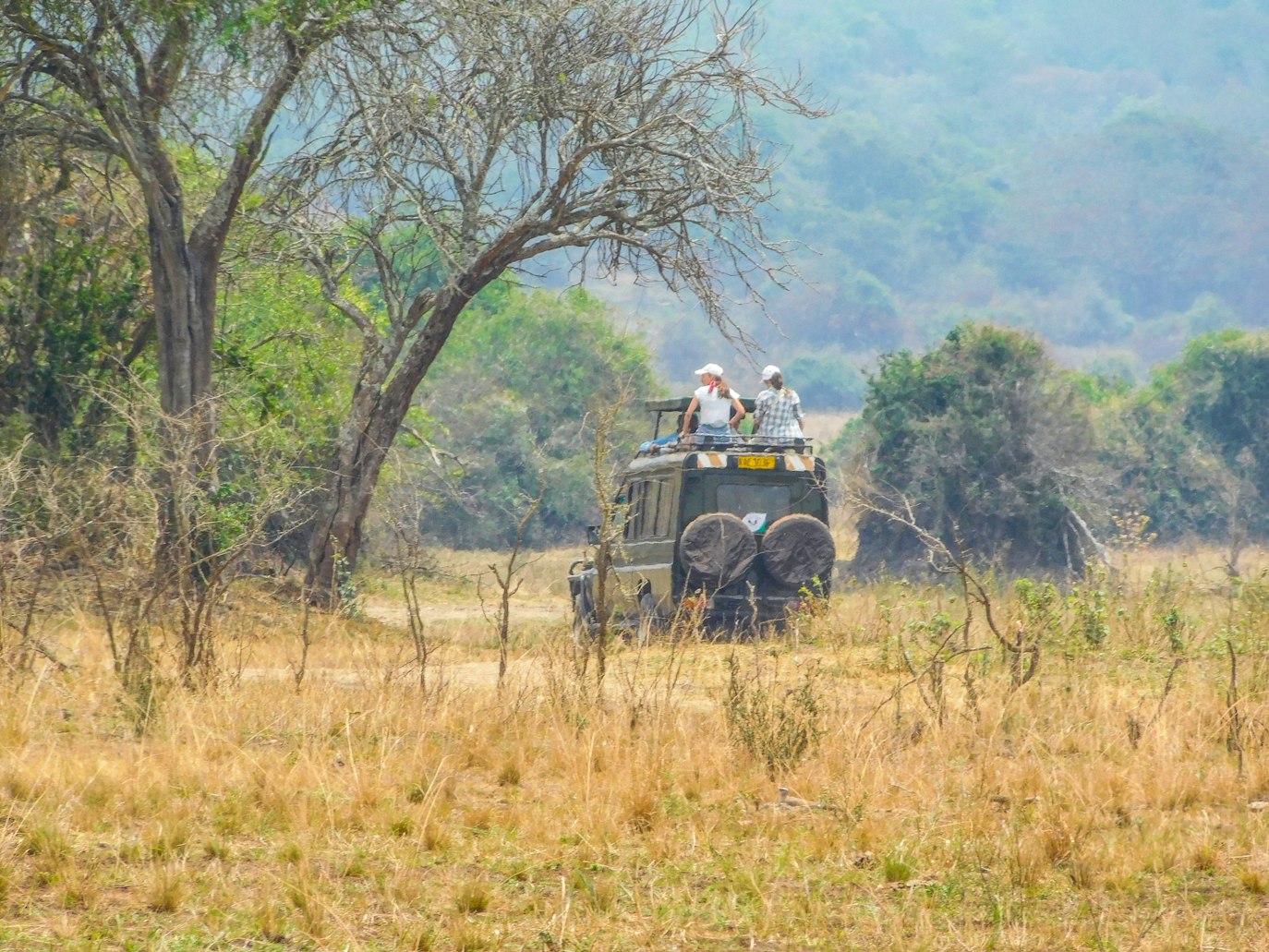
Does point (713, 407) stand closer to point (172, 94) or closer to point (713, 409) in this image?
point (713, 409)

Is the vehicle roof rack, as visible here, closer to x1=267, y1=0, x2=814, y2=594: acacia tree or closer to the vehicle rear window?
the vehicle rear window

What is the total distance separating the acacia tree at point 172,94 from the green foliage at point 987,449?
56.0ft

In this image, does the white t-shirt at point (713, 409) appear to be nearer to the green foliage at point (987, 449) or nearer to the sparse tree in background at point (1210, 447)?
the green foliage at point (987, 449)

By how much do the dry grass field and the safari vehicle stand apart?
356 centimetres

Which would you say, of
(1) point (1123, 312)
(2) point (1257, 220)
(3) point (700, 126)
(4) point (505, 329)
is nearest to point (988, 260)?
(1) point (1123, 312)

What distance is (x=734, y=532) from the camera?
46.1 feet

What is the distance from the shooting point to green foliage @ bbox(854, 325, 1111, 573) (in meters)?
30.6

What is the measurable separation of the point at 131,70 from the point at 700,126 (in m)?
5.79

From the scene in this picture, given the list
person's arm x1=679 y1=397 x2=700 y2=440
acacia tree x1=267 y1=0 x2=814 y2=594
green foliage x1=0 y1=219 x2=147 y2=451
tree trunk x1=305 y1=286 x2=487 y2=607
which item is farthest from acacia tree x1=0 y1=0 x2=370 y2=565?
person's arm x1=679 y1=397 x2=700 y2=440

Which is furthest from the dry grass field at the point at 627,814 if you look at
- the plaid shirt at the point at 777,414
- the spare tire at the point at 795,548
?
the plaid shirt at the point at 777,414

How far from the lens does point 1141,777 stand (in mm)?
7512

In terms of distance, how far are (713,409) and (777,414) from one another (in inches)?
25.3

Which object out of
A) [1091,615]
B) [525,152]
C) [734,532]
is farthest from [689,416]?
[1091,615]

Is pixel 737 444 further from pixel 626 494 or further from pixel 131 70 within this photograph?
pixel 131 70
